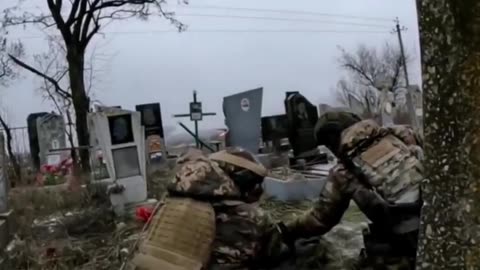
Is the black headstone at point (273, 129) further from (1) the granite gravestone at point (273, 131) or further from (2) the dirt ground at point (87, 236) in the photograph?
(2) the dirt ground at point (87, 236)

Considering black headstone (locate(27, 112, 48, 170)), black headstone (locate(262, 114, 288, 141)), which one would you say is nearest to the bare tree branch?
black headstone (locate(27, 112, 48, 170))

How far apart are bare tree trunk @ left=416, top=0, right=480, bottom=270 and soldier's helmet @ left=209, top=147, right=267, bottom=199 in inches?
56.0

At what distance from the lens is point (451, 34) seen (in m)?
2.20

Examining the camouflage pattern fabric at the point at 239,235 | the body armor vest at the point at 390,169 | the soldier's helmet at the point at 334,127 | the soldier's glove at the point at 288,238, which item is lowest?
the soldier's glove at the point at 288,238

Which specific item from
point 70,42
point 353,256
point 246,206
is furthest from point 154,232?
point 70,42

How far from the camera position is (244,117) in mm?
9266

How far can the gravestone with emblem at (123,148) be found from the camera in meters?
8.83

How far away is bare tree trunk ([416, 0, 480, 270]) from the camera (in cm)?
218

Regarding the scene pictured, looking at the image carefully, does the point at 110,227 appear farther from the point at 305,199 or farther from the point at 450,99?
the point at 450,99

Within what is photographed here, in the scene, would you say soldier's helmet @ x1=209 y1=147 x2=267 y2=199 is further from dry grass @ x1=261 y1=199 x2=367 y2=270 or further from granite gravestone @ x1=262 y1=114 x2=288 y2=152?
granite gravestone @ x1=262 y1=114 x2=288 y2=152

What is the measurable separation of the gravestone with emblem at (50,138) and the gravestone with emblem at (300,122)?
17.2 feet

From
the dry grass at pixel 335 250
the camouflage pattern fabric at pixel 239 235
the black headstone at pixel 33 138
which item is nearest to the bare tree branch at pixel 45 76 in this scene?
the black headstone at pixel 33 138

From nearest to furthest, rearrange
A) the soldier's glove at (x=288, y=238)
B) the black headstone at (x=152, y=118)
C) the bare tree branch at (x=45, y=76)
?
the soldier's glove at (x=288, y=238) → the black headstone at (x=152, y=118) → the bare tree branch at (x=45, y=76)

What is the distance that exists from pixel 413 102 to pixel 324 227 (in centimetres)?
899
